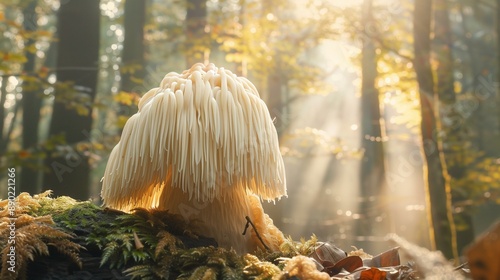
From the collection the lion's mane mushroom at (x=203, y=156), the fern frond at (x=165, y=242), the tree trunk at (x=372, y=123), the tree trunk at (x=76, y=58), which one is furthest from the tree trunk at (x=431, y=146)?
the fern frond at (x=165, y=242)

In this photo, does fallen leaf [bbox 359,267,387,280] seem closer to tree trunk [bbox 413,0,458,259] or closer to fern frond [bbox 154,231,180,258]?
fern frond [bbox 154,231,180,258]

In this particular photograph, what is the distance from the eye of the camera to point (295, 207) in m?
30.8

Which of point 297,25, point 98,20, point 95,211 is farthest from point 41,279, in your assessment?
point 297,25

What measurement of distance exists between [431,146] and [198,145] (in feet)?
20.7

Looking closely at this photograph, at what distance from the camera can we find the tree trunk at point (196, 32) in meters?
10.1

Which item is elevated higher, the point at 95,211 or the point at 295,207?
the point at 95,211

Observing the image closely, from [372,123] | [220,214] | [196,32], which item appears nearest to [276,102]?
[196,32]

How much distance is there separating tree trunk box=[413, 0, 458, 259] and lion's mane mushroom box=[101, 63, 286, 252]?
5839 mm

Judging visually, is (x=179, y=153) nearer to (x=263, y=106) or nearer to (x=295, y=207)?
(x=263, y=106)

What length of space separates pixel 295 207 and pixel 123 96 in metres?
24.3

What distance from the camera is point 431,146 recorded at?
23.8 feet

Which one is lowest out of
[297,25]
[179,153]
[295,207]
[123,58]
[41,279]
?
[295,207]

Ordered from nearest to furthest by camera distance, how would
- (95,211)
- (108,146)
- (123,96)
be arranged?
(95,211)
(123,96)
(108,146)

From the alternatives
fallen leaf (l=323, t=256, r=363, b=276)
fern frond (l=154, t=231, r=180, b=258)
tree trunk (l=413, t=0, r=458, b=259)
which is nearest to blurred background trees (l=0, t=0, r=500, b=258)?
tree trunk (l=413, t=0, r=458, b=259)
